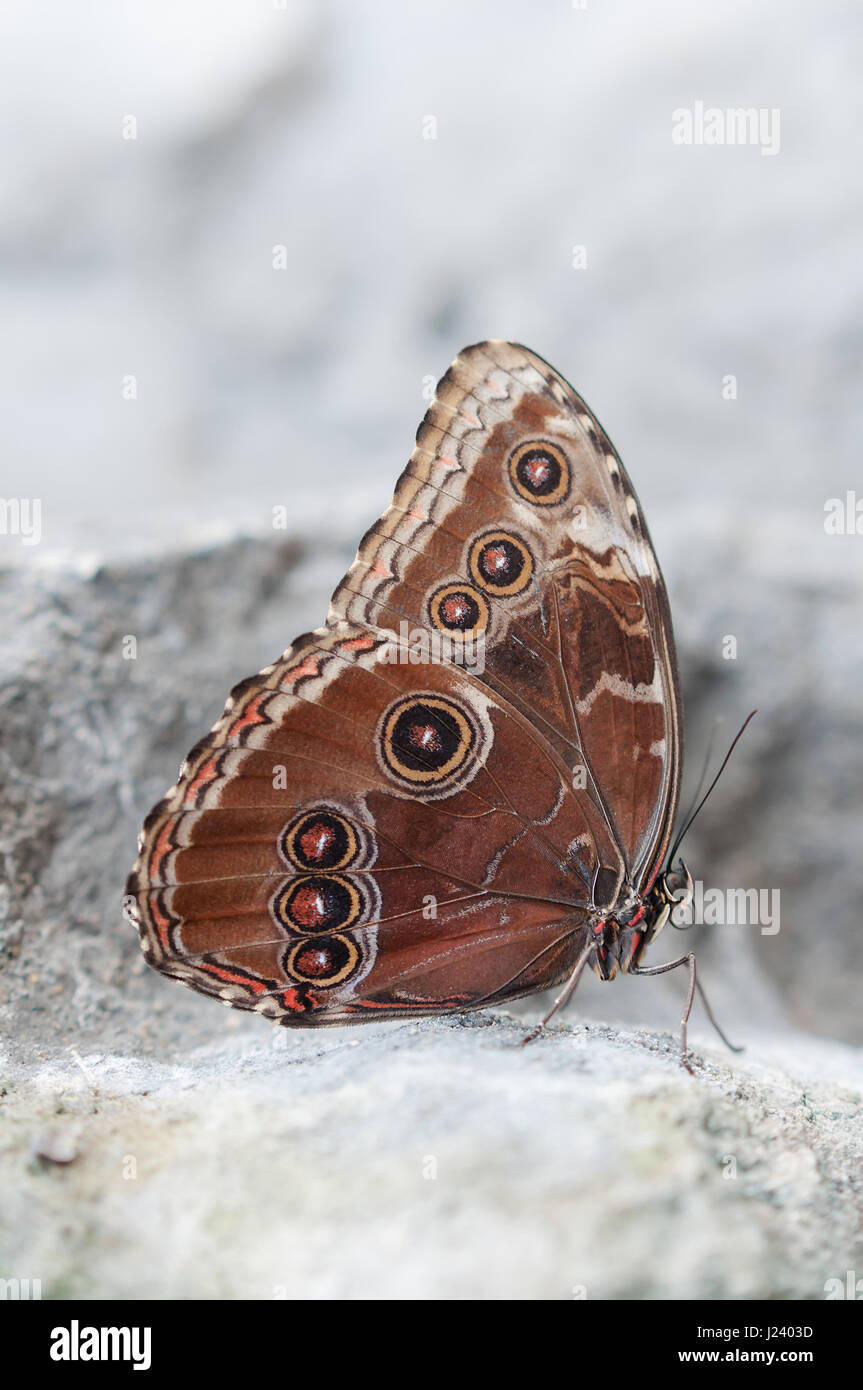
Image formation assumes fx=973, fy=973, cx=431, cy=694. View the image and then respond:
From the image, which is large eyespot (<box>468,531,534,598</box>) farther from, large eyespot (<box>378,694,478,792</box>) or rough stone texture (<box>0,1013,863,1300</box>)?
rough stone texture (<box>0,1013,863,1300</box>)

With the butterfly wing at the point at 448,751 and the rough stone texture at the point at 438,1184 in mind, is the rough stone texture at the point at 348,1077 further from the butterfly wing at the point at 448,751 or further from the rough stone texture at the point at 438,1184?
the butterfly wing at the point at 448,751

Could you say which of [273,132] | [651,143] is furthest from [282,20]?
[651,143]

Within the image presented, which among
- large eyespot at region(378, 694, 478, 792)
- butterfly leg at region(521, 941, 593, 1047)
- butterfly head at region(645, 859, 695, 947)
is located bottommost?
butterfly leg at region(521, 941, 593, 1047)

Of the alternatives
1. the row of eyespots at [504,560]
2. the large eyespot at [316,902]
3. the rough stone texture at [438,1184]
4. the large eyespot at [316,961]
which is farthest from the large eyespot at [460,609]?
the rough stone texture at [438,1184]

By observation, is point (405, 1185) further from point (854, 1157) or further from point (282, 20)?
point (282, 20)

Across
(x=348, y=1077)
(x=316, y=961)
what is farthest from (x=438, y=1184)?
(x=316, y=961)

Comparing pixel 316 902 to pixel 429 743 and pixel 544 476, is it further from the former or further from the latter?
pixel 544 476

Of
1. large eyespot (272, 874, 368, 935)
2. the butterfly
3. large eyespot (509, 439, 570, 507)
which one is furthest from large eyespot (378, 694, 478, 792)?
large eyespot (509, 439, 570, 507)
